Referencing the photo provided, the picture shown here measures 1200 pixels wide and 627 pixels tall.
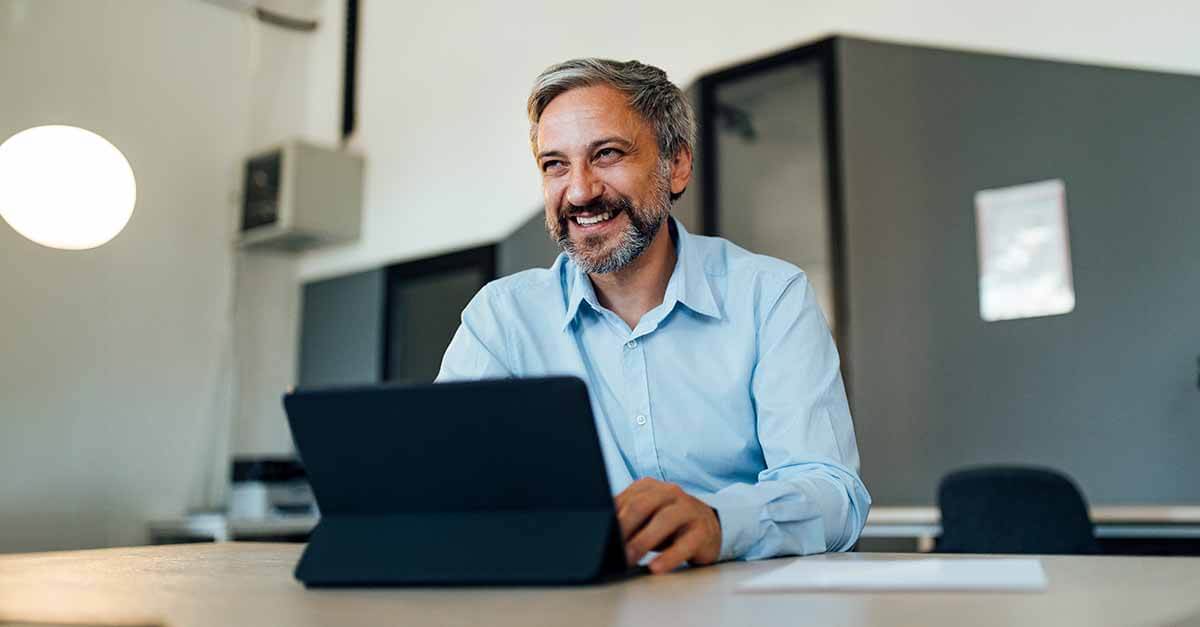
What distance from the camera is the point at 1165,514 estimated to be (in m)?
2.72

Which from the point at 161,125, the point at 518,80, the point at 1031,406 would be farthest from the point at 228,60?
the point at 1031,406

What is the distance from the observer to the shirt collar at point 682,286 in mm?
1571

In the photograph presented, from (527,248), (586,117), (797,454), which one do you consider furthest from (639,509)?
(527,248)

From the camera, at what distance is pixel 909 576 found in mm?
819

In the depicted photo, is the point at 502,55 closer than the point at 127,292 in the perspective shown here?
Yes

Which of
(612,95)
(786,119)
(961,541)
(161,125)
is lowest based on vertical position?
(961,541)

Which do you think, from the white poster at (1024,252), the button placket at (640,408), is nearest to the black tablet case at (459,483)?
the button placket at (640,408)

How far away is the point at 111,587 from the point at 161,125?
5.05 m

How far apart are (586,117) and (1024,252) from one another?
223 centimetres

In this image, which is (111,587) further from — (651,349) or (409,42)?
(409,42)

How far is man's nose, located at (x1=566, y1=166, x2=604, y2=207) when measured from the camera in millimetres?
1683

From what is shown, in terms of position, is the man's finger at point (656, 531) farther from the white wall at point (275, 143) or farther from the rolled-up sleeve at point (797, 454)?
the white wall at point (275, 143)

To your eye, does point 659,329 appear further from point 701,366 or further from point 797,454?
point 797,454

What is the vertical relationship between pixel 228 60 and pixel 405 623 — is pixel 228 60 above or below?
above
